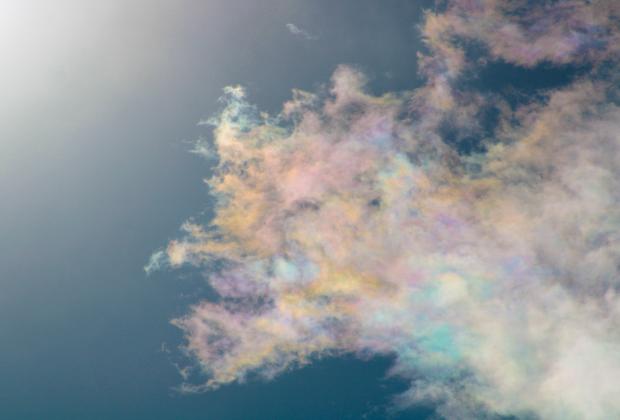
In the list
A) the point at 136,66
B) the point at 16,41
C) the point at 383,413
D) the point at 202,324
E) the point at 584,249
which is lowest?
the point at 383,413

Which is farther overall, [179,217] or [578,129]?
[179,217]

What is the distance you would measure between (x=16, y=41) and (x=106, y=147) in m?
3.65

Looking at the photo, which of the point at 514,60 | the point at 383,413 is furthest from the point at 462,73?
the point at 383,413

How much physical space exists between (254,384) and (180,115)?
24.4 feet

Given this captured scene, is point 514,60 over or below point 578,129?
over

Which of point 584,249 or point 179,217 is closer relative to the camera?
point 584,249

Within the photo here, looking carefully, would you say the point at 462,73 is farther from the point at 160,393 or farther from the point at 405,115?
the point at 160,393

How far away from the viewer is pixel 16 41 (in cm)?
1171

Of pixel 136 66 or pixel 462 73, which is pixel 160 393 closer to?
pixel 136 66

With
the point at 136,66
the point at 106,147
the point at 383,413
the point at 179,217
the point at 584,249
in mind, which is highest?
the point at 136,66

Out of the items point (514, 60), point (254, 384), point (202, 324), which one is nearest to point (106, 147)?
point (202, 324)

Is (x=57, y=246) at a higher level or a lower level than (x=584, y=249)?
higher

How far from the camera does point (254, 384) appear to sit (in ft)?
38.5

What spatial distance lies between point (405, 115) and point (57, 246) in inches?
390
